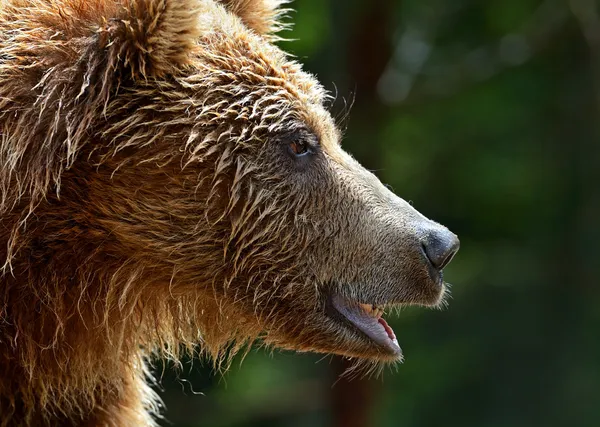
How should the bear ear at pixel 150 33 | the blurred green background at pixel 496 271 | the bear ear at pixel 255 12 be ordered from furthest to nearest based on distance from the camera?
the blurred green background at pixel 496 271, the bear ear at pixel 255 12, the bear ear at pixel 150 33

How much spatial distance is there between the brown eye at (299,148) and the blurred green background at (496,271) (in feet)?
20.8

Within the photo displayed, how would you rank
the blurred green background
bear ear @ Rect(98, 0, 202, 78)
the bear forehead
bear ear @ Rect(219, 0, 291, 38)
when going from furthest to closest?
the blurred green background → bear ear @ Rect(219, 0, 291, 38) → the bear forehead → bear ear @ Rect(98, 0, 202, 78)

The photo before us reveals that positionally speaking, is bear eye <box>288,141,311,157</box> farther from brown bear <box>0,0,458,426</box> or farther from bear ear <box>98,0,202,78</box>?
bear ear <box>98,0,202,78</box>

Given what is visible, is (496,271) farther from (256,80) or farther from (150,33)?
(150,33)

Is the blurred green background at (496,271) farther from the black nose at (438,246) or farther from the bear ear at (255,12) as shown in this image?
the black nose at (438,246)

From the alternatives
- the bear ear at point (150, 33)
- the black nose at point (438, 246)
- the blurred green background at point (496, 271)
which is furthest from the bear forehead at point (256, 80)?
the blurred green background at point (496, 271)

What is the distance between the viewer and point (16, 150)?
324 cm

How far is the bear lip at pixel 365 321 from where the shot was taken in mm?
3619

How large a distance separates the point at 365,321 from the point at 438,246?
1.32 feet

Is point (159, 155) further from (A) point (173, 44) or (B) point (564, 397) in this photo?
(B) point (564, 397)

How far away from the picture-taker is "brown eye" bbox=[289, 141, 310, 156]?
362cm

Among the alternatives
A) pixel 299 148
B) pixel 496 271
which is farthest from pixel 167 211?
pixel 496 271

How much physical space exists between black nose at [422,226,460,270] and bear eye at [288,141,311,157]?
56 cm

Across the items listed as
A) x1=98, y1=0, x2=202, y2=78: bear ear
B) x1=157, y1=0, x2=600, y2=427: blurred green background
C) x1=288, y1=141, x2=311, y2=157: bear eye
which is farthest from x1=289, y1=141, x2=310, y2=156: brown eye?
x1=157, y1=0, x2=600, y2=427: blurred green background
